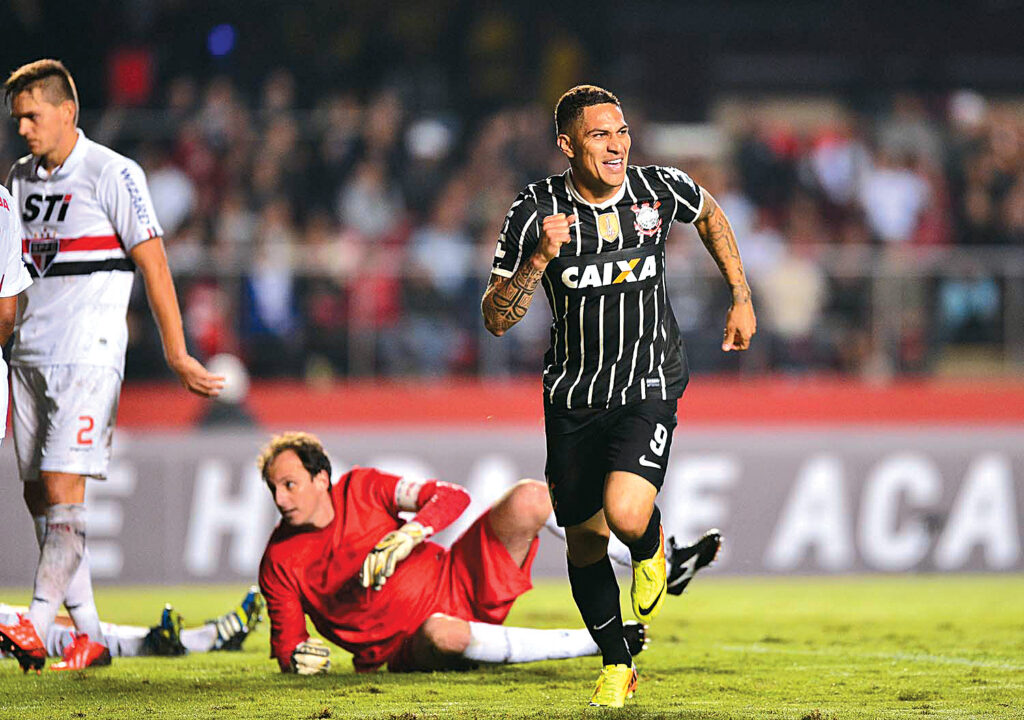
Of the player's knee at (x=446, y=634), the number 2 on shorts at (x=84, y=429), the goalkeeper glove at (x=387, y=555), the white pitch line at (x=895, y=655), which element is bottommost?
the white pitch line at (x=895, y=655)

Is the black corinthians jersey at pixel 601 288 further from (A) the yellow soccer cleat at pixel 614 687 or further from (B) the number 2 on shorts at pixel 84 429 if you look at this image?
(B) the number 2 on shorts at pixel 84 429

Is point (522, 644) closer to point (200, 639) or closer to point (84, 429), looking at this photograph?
point (200, 639)

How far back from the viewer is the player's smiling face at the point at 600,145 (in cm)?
571

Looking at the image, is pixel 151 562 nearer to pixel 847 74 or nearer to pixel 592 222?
pixel 592 222

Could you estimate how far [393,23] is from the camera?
54.8 feet

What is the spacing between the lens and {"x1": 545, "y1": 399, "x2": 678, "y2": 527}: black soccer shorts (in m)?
5.75

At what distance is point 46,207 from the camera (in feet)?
21.3

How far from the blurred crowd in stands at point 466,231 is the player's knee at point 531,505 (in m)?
5.53

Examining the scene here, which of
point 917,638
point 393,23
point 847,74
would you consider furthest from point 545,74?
point 917,638

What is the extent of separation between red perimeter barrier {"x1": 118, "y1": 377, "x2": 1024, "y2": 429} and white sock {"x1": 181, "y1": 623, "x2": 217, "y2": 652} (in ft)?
17.2

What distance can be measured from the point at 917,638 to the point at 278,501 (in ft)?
11.3

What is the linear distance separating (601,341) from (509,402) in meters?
6.94

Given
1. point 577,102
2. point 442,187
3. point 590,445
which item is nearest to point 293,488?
point 590,445

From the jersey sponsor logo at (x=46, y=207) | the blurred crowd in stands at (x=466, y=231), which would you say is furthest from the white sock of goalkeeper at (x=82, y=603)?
the blurred crowd in stands at (x=466, y=231)
